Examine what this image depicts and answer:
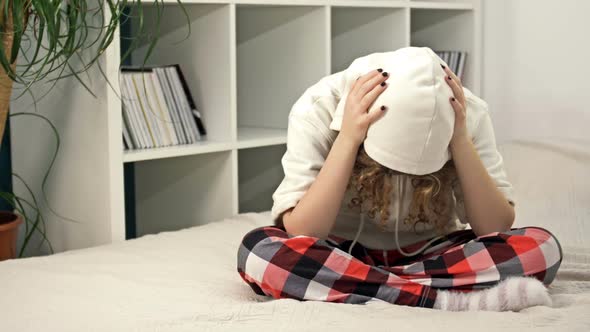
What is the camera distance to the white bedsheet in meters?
1.15

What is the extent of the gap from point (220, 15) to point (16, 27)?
533 mm

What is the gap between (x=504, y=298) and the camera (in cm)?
124

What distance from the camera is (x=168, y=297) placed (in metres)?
1.33

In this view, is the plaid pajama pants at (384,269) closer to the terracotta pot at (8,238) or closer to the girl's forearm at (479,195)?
the girl's forearm at (479,195)

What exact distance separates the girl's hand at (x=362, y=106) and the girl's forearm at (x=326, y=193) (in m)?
0.02

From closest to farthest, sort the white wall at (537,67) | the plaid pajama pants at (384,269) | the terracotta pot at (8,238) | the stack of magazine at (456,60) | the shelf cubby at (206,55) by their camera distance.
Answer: the plaid pajama pants at (384,269) < the terracotta pot at (8,238) < the shelf cubby at (206,55) < the white wall at (537,67) < the stack of magazine at (456,60)

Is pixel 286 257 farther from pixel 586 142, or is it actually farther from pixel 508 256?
pixel 586 142

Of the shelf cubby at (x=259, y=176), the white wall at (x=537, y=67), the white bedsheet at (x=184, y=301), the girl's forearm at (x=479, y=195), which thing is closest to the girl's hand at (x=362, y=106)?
the girl's forearm at (x=479, y=195)

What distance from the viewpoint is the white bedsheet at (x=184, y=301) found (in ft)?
3.79

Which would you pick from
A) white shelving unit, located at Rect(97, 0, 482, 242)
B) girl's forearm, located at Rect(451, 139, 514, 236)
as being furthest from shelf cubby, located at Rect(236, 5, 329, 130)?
girl's forearm, located at Rect(451, 139, 514, 236)

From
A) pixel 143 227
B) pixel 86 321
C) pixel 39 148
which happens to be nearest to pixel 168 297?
pixel 86 321

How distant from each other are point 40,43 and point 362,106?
1.79 feet

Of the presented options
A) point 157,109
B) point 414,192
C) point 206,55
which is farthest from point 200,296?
point 206,55

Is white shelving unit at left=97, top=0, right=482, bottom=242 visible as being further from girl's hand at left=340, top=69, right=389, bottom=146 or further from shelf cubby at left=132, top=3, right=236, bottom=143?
girl's hand at left=340, top=69, right=389, bottom=146
